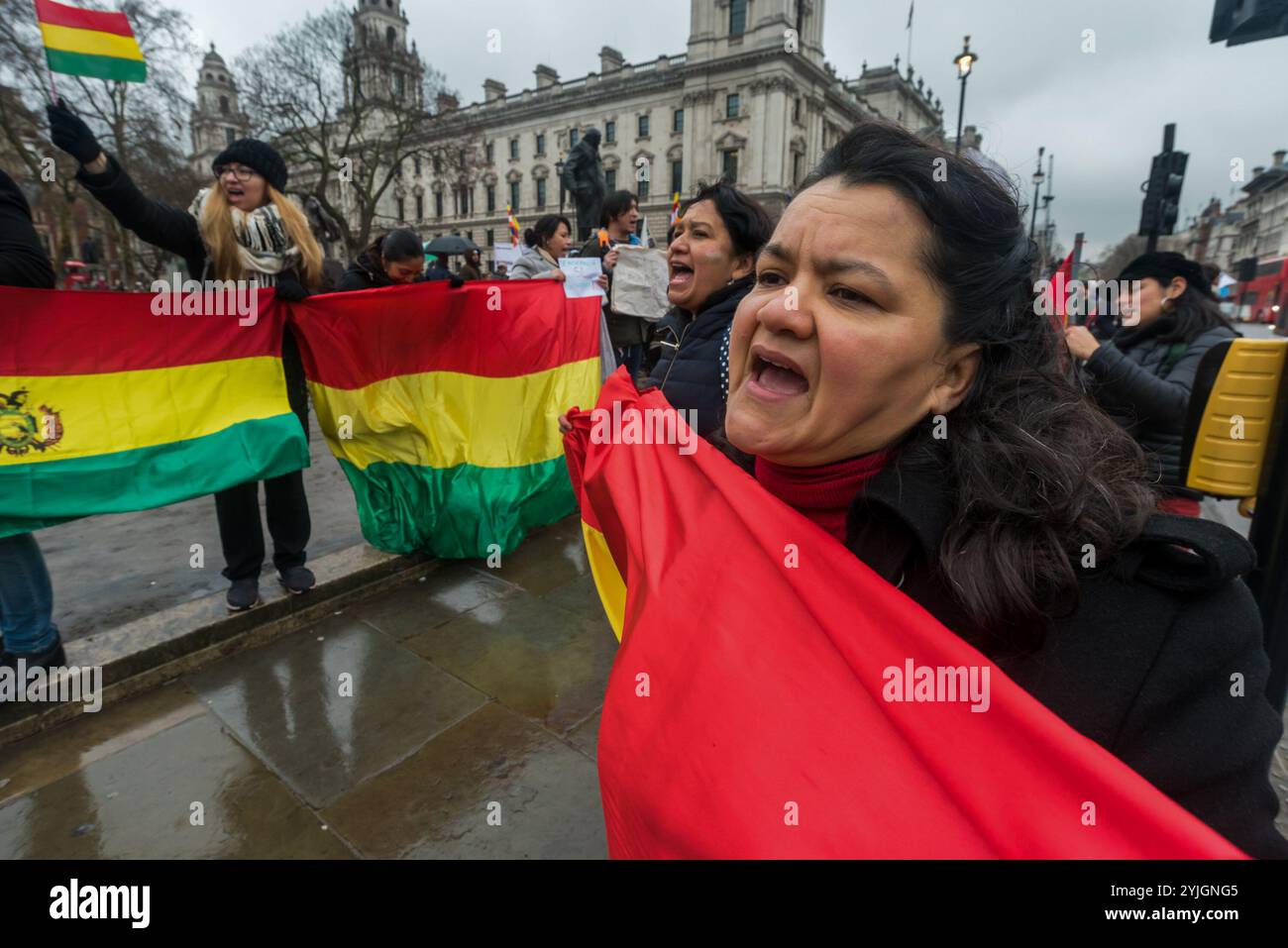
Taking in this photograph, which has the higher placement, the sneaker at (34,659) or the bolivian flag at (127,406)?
the bolivian flag at (127,406)

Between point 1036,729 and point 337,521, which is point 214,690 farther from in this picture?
point 1036,729

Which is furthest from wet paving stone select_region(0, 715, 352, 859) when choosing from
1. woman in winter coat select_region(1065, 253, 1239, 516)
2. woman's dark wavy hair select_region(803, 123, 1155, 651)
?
woman in winter coat select_region(1065, 253, 1239, 516)

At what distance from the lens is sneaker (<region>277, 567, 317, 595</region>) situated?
3717 millimetres

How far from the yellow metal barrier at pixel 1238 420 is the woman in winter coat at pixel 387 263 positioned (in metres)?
4.16

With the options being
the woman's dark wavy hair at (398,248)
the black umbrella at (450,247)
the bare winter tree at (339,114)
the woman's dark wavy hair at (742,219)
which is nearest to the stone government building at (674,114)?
the bare winter tree at (339,114)

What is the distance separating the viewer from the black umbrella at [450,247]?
9.71 metres

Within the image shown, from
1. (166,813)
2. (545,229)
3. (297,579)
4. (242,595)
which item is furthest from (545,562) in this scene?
(545,229)

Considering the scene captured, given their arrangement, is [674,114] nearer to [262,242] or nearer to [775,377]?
[262,242]

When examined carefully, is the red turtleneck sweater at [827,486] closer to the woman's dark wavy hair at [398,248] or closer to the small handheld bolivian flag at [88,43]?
the small handheld bolivian flag at [88,43]

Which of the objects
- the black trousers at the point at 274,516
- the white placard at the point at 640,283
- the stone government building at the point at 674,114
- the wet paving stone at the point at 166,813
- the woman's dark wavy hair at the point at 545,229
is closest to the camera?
the wet paving stone at the point at 166,813

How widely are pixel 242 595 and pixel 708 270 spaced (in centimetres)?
285

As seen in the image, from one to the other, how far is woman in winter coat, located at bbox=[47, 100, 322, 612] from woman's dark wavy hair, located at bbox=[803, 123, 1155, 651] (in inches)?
127
